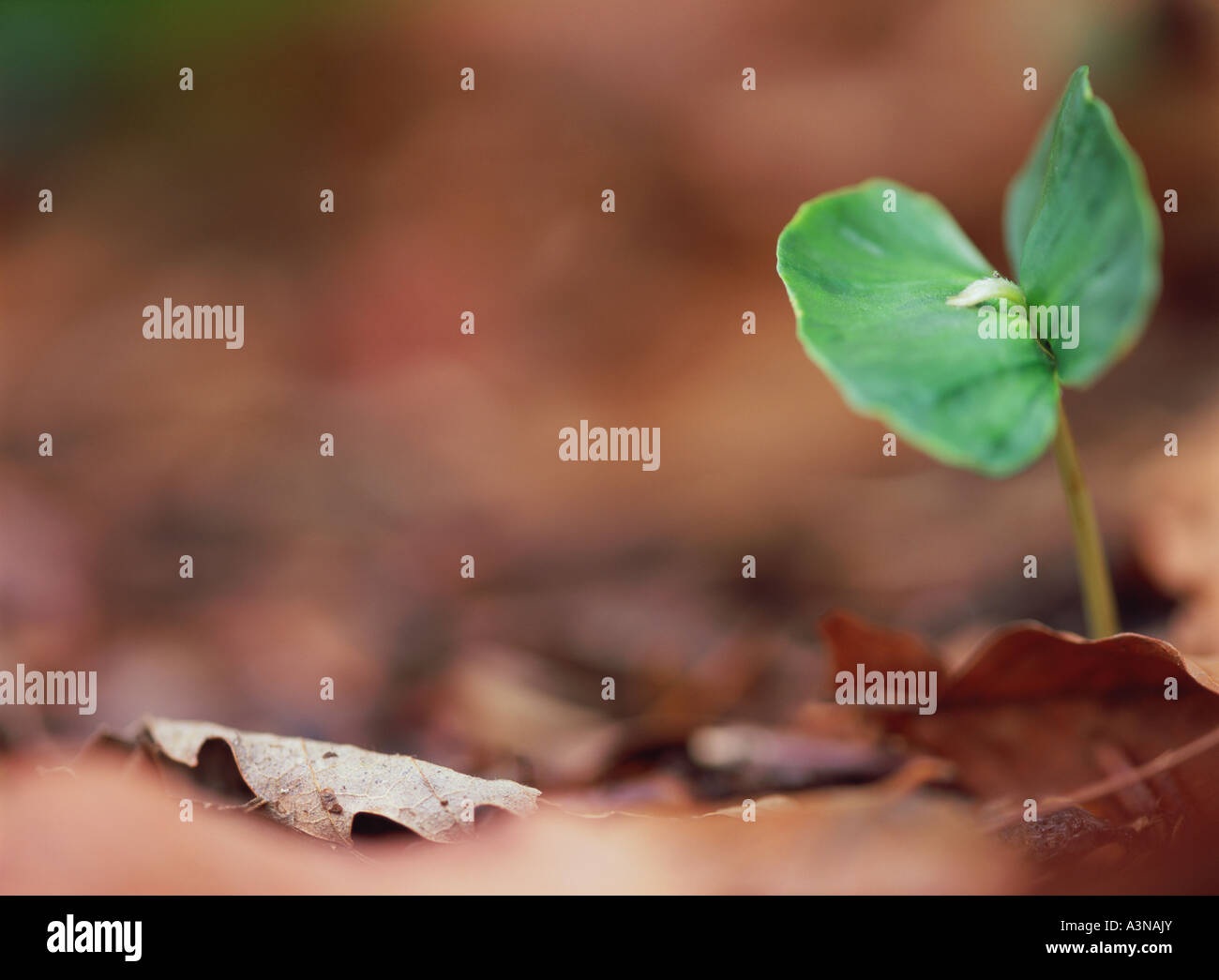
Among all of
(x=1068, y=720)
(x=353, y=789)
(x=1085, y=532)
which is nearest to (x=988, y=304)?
(x=1085, y=532)

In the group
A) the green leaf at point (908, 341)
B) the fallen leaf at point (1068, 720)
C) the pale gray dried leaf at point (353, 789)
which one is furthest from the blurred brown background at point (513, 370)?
the green leaf at point (908, 341)

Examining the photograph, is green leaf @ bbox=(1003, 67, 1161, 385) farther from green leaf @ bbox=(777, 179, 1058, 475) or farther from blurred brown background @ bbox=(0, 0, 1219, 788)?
blurred brown background @ bbox=(0, 0, 1219, 788)

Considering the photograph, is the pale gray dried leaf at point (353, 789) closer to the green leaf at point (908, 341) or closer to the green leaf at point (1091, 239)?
the green leaf at point (908, 341)

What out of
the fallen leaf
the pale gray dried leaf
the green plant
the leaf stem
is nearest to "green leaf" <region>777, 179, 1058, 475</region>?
the green plant

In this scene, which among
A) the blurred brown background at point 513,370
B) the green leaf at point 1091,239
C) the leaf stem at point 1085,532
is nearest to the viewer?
the green leaf at point 1091,239

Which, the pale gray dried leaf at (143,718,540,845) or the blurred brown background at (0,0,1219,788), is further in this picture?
the blurred brown background at (0,0,1219,788)
